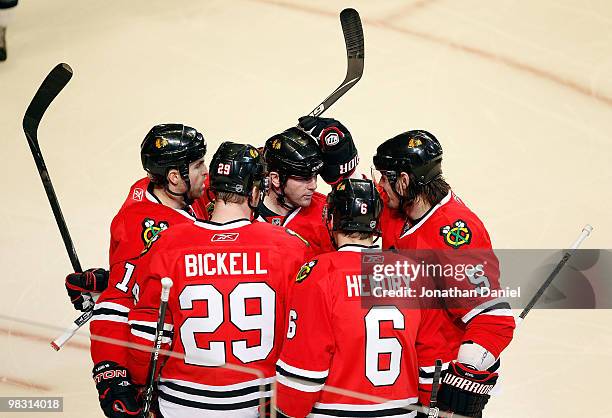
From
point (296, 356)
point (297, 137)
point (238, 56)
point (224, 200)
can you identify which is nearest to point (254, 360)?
point (296, 356)

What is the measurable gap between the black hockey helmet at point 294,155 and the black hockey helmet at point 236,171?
1.46 feet

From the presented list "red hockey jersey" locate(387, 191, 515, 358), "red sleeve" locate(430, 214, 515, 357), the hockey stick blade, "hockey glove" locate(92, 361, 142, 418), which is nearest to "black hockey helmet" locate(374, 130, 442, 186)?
"red hockey jersey" locate(387, 191, 515, 358)

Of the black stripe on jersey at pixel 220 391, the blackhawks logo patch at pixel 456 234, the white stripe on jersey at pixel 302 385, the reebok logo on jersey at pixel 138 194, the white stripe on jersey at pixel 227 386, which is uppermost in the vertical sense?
the reebok logo on jersey at pixel 138 194

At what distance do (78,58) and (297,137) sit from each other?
3973mm

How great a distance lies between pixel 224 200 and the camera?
2.95 metres

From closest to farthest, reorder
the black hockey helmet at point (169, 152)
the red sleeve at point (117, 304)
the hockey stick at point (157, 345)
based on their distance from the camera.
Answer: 1. the hockey stick at point (157, 345)
2. the red sleeve at point (117, 304)
3. the black hockey helmet at point (169, 152)

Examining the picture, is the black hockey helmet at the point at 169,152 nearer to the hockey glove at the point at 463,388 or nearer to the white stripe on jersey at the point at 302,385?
the white stripe on jersey at the point at 302,385

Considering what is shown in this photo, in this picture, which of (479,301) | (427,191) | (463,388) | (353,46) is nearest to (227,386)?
(463,388)

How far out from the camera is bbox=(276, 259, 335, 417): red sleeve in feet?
8.86

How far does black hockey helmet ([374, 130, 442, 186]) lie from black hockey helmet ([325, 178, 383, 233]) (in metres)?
0.33

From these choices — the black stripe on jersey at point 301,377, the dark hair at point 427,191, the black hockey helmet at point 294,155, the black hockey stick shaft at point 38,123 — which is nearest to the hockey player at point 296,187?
the black hockey helmet at point 294,155

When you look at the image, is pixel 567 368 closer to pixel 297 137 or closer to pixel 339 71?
pixel 297 137

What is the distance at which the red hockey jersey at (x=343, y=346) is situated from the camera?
2709 millimetres

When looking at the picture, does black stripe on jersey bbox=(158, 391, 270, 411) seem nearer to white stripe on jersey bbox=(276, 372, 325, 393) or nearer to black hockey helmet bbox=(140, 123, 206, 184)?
white stripe on jersey bbox=(276, 372, 325, 393)
